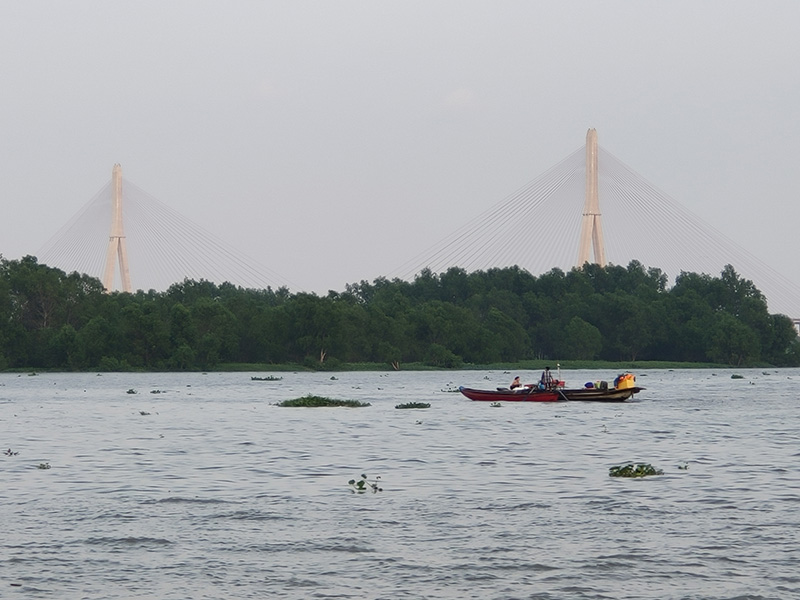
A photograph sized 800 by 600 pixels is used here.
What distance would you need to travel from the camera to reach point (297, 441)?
4434cm

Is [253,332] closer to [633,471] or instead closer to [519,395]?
[519,395]

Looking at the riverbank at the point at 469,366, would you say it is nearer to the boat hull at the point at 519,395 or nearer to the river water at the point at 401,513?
the boat hull at the point at 519,395

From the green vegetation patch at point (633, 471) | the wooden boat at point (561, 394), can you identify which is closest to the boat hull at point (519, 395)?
the wooden boat at point (561, 394)

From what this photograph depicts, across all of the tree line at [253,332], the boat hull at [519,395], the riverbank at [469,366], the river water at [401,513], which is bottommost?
the river water at [401,513]

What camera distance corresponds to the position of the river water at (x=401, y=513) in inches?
719

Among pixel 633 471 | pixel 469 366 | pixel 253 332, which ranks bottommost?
pixel 633 471

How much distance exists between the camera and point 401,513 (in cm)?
2494

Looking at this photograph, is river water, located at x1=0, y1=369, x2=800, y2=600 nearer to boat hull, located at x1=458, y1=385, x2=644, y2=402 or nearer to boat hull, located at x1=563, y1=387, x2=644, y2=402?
boat hull, located at x1=458, y1=385, x2=644, y2=402

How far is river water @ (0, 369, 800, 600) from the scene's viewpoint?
719 inches

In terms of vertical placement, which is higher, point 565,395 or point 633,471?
point 565,395

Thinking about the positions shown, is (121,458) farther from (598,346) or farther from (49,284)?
(598,346)

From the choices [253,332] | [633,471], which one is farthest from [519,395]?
[253,332]

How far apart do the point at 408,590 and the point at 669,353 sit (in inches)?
7245

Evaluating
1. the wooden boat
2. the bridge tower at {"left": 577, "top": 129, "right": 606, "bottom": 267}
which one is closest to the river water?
the wooden boat
